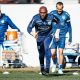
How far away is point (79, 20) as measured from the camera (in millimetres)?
19203

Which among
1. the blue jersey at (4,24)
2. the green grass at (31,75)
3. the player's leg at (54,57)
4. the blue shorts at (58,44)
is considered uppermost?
the blue jersey at (4,24)

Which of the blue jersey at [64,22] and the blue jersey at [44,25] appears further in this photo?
the blue jersey at [64,22]

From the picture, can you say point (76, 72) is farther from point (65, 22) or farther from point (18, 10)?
point (18, 10)

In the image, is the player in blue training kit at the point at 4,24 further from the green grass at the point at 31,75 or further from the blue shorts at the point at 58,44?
the blue shorts at the point at 58,44

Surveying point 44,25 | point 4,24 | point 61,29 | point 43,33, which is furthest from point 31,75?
point 4,24

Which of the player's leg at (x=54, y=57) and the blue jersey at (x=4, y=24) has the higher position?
the blue jersey at (x=4, y=24)

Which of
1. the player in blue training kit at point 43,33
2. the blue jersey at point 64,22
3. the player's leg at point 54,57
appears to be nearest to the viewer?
the player in blue training kit at point 43,33

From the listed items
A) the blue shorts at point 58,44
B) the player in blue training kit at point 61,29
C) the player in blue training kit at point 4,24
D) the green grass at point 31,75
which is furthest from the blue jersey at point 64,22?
the player in blue training kit at point 4,24

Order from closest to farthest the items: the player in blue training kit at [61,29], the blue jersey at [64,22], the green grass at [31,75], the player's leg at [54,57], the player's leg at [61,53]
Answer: the green grass at [31,75]
the player's leg at [61,53]
the player in blue training kit at [61,29]
the player's leg at [54,57]
the blue jersey at [64,22]

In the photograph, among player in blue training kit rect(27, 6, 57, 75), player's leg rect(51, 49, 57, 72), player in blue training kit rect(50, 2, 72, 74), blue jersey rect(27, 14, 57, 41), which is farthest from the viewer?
player's leg rect(51, 49, 57, 72)

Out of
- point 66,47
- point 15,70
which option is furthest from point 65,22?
point 15,70

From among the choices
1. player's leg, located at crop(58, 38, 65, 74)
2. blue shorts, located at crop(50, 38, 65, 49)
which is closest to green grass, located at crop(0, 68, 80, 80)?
player's leg, located at crop(58, 38, 65, 74)

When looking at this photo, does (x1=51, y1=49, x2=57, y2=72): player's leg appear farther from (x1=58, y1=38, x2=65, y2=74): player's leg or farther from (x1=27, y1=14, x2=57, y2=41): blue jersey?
(x1=27, y1=14, x2=57, y2=41): blue jersey

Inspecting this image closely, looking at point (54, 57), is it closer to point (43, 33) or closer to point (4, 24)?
point (43, 33)
